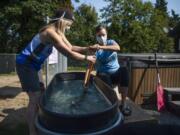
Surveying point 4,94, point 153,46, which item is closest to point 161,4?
point 153,46

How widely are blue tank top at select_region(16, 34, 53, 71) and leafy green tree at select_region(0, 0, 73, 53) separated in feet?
52.3

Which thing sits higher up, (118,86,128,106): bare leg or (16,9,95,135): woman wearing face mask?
(16,9,95,135): woman wearing face mask

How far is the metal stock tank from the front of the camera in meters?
3.74

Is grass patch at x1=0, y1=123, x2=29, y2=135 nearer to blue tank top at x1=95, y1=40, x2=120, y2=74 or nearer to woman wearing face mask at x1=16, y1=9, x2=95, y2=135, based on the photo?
blue tank top at x1=95, y1=40, x2=120, y2=74

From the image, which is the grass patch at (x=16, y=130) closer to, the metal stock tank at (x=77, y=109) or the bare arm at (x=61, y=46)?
the metal stock tank at (x=77, y=109)

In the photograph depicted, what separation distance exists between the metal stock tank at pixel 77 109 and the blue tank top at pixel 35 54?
351mm

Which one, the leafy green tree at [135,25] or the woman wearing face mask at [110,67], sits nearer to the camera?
the woman wearing face mask at [110,67]

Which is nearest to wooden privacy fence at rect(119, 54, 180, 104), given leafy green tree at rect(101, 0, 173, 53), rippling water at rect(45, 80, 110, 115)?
rippling water at rect(45, 80, 110, 115)

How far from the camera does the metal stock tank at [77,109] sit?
3.74 meters

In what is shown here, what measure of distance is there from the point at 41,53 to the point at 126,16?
38808 mm

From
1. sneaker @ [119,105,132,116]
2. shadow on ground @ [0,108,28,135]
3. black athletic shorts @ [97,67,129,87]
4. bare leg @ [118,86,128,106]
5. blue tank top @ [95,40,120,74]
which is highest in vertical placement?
blue tank top @ [95,40,120,74]

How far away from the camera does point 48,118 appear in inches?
152

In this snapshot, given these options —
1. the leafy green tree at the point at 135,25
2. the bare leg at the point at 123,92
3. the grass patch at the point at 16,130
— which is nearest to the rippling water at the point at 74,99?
the bare leg at the point at 123,92

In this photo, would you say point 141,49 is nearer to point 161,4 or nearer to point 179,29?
point 179,29
